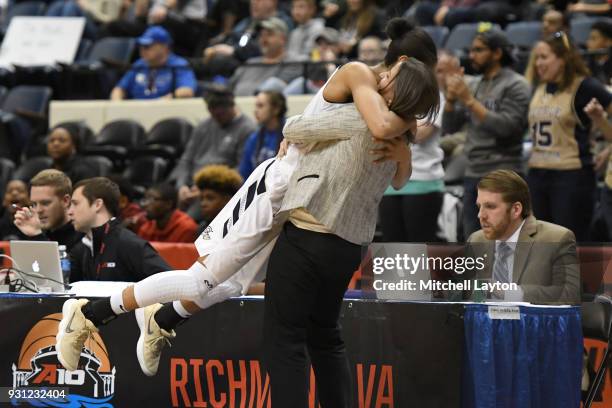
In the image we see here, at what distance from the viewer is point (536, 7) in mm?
11297

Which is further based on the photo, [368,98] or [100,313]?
[100,313]

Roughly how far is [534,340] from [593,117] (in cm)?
252

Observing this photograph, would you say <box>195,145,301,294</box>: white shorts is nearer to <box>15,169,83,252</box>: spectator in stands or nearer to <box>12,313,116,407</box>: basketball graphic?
<box>12,313,116,407</box>: basketball graphic

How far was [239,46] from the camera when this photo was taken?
37.7ft

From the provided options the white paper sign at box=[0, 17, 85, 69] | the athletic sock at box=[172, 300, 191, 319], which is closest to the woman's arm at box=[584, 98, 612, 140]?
the athletic sock at box=[172, 300, 191, 319]

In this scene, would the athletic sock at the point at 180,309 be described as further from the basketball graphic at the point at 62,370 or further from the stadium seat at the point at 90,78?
the stadium seat at the point at 90,78

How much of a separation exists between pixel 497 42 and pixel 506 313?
300cm

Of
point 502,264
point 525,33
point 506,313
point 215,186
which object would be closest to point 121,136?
point 215,186

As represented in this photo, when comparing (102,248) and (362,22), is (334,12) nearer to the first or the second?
(362,22)

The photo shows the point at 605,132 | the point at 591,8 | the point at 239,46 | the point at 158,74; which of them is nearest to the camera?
the point at 605,132

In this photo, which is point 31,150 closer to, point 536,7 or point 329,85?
point 536,7

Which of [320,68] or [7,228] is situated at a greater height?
[320,68]

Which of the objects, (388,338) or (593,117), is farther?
(593,117)

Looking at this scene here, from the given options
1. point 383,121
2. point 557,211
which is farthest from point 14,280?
point 557,211
